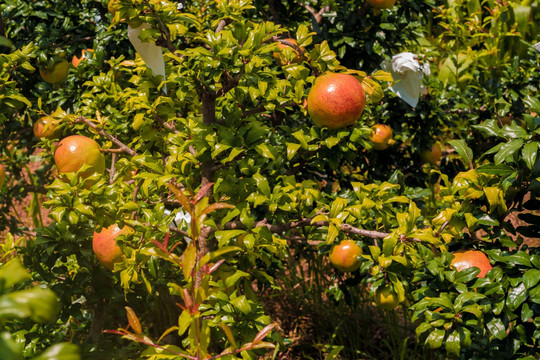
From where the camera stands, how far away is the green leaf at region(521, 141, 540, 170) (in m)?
1.14

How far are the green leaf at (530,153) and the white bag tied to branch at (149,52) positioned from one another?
950 millimetres

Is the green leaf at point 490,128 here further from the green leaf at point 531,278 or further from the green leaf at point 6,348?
the green leaf at point 6,348

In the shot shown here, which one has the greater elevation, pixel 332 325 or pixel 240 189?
pixel 240 189

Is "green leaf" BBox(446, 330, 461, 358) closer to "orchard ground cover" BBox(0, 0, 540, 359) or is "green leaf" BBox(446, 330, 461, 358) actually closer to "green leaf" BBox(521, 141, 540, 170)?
"orchard ground cover" BBox(0, 0, 540, 359)

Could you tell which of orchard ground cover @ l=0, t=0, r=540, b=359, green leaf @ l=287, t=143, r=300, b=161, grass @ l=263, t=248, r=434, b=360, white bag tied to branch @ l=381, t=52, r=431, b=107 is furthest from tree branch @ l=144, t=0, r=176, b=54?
grass @ l=263, t=248, r=434, b=360

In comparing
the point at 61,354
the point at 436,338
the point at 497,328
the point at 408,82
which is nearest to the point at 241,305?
the point at 436,338

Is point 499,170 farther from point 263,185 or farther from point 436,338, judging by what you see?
point 263,185

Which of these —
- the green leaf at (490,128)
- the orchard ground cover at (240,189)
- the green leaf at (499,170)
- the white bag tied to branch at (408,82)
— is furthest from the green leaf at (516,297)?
the white bag tied to branch at (408,82)

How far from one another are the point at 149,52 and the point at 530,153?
101 centimetres

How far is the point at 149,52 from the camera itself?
1.49 metres

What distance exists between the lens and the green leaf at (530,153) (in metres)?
1.14

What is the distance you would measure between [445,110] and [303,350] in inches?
55.2

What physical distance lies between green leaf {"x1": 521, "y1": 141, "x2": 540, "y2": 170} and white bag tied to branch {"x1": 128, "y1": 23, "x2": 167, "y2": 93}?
0.95 m

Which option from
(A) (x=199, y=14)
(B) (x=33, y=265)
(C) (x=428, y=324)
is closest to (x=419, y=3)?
(A) (x=199, y=14)
